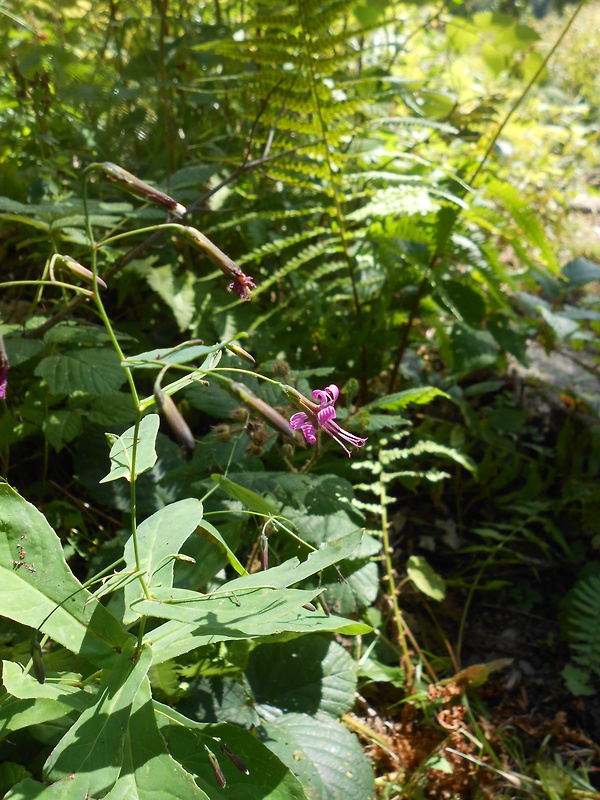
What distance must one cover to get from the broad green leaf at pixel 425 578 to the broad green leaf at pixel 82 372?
1193 millimetres

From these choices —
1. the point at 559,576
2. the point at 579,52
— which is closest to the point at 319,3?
the point at 559,576

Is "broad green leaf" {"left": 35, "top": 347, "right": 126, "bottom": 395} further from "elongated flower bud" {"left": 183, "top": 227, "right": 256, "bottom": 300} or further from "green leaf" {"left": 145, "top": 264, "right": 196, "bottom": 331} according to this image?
"elongated flower bud" {"left": 183, "top": 227, "right": 256, "bottom": 300}

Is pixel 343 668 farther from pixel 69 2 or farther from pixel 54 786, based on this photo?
A: pixel 69 2

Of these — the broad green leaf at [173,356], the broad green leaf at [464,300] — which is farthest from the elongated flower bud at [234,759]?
the broad green leaf at [464,300]

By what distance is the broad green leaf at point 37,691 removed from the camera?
95cm

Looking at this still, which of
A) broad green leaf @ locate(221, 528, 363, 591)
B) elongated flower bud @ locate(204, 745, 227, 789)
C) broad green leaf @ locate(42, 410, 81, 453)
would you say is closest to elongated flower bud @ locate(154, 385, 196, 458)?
broad green leaf @ locate(221, 528, 363, 591)

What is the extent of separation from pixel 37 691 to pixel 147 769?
0.23m

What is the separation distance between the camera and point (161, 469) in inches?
70.3

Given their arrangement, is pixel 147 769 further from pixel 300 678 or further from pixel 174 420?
pixel 300 678

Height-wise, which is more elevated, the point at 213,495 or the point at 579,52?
the point at 579,52

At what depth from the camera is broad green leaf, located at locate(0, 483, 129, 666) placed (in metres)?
1.05

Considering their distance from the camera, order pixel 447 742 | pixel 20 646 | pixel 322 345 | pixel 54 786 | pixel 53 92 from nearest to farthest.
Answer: pixel 54 786
pixel 20 646
pixel 447 742
pixel 322 345
pixel 53 92

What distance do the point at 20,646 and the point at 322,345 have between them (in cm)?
146

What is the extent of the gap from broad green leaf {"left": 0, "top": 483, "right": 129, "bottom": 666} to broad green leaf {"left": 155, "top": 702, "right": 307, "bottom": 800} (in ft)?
0.55
